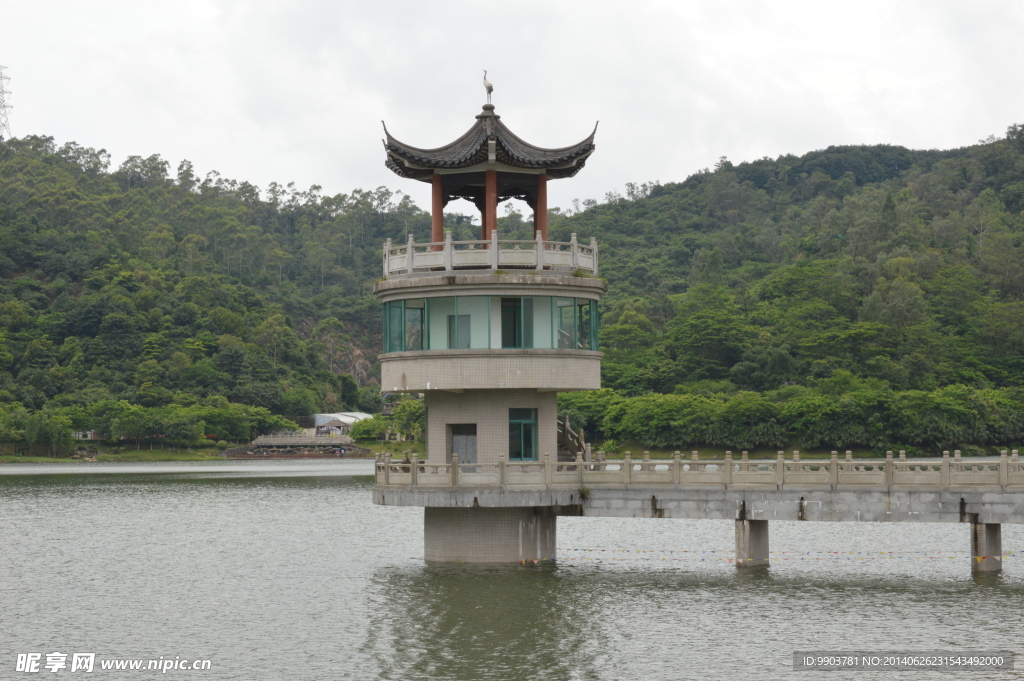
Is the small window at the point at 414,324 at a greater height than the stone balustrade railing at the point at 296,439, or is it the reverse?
the small window at the point at 414,324

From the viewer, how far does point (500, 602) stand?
113 ft

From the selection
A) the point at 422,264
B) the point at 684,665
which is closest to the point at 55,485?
the point at 422,264

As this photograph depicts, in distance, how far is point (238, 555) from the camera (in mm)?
48500

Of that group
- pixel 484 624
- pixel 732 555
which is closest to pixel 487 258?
pixel 484 624

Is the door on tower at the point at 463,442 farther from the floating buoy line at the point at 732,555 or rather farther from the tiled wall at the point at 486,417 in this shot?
the floating buoy line at the point at 732,555

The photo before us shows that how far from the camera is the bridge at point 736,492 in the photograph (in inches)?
1388

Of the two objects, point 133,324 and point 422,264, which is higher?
point 133,324

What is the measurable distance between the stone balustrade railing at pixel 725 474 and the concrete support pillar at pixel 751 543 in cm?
201

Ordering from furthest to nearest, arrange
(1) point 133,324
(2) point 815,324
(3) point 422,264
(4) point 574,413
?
(1) point 133,324 → (2) point 815,324 → (4) point 574,413 → (3) point 422,264

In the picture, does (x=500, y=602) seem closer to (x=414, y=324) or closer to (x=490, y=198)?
(x=414, y=324)

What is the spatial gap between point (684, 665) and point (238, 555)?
25579mm

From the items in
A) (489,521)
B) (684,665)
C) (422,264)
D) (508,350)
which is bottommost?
(684,665)

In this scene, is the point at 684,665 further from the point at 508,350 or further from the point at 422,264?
the point at 422,264

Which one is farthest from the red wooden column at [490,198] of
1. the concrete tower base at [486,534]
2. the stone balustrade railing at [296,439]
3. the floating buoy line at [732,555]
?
the stone balustrade railing at [296,439]
